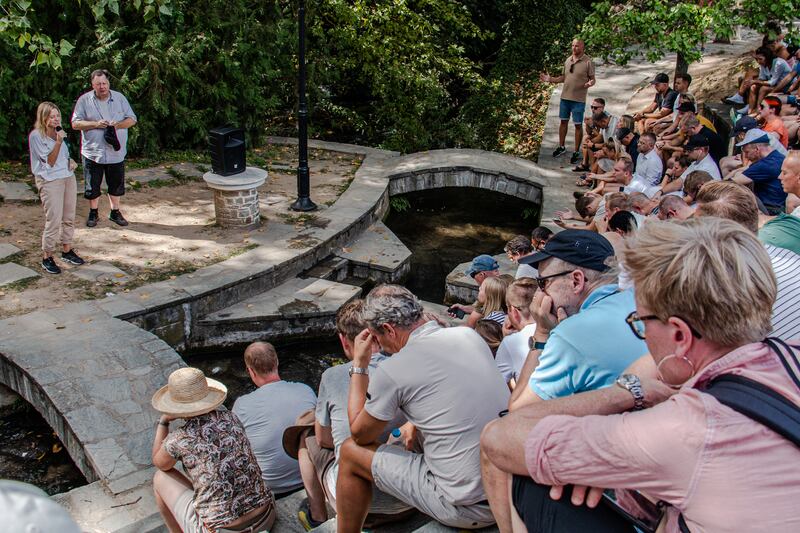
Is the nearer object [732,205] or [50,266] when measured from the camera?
[732,205]

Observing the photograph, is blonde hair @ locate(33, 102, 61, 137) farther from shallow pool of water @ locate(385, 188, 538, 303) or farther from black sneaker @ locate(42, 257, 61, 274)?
shallow pool of water @ locate(385, 188, 538, 303)

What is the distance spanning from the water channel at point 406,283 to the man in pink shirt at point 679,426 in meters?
4.00

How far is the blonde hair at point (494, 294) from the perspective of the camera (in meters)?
5.40

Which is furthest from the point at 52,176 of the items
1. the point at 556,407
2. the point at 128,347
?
the point at 556,407

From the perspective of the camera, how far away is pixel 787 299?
322 cm

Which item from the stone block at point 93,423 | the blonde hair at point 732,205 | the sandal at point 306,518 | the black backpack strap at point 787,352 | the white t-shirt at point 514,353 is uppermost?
the black backpack strap at point 787,352

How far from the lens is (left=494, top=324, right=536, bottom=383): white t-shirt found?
3873 millimetres

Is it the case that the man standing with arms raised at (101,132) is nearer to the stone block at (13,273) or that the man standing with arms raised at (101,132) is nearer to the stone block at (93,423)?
the stone block at (13,273)

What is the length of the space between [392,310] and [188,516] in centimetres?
145

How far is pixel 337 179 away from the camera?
1067cm

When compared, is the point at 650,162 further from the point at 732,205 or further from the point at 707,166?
the point at 732,205

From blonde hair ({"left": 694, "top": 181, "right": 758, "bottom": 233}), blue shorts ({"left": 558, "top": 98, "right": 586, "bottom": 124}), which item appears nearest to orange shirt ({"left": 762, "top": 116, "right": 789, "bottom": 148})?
blue shorts ({"left": 558, "top": 98, "right": 586, "bottom": 124})

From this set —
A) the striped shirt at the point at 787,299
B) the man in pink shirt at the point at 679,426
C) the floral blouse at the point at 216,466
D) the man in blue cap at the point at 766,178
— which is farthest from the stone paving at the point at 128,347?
the man in blue cap at the point at 766,178

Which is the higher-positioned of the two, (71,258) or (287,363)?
(71,258)
